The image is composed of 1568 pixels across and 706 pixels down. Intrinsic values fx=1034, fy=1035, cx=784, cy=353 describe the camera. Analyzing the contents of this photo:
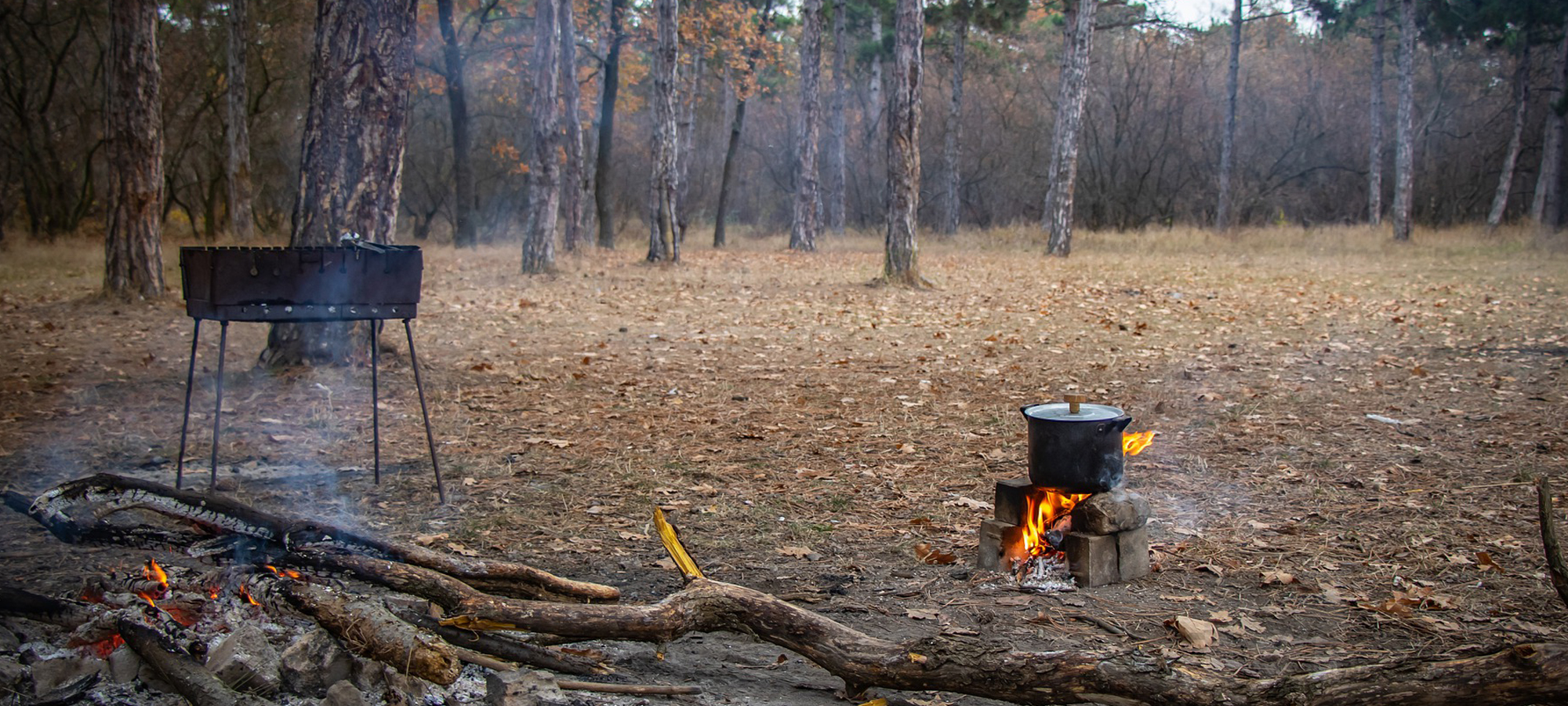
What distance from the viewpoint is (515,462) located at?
230 inches

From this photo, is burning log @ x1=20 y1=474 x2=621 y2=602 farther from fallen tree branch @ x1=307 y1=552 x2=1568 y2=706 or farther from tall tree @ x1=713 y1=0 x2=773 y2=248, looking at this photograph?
tall tree @ x1=713 y1=0 x2=773 y2=248

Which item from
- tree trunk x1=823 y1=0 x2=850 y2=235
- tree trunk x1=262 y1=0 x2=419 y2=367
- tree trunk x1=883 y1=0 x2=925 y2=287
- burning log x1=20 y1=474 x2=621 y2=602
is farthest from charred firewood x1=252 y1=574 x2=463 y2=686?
tree trunk x1=823 y1=0 x2=850 y2=235

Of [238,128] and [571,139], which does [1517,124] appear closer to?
[571,139]

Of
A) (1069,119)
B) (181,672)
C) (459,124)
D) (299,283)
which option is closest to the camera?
(181,672)

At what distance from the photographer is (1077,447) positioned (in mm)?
3809

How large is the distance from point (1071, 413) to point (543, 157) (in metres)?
15.1

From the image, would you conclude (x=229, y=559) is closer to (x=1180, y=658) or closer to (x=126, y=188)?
(x=1180, y=658)

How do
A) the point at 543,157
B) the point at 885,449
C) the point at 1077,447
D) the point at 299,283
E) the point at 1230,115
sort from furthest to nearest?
the point at 1230,115, the point at 543,157, the point at 885,449, the point at 299,283, the point at 1077,447

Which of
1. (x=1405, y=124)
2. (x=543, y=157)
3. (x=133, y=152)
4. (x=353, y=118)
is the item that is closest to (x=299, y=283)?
(x=353, y=118)

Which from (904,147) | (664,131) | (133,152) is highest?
(664,131)

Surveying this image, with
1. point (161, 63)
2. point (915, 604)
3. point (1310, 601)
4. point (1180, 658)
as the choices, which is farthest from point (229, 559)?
point (161, 63)

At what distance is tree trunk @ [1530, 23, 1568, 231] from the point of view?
2541 cm

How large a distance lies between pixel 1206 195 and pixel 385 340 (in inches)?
1239

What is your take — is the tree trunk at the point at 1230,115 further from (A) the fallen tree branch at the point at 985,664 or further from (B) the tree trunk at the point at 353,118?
(A) the fallen tree branch at the point at 985,664
